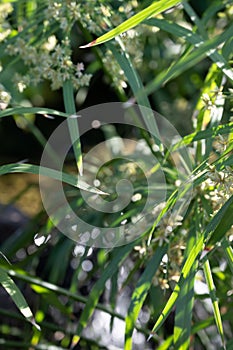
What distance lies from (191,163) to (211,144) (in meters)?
0.07

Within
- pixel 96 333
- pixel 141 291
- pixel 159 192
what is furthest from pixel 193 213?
pixel 96 333

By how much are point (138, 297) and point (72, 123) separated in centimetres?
23

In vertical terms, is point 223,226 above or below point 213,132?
below

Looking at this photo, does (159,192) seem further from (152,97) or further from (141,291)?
(152,97)

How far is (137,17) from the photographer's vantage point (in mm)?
716

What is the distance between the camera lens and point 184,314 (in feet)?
2.46

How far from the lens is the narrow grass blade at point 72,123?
A: 0.80 meters

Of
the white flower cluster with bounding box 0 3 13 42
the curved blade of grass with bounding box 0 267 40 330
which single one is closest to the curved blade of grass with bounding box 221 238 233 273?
the curved blade of grass with bounding box 0 267 40 330

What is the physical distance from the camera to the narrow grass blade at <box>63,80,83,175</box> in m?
0.80

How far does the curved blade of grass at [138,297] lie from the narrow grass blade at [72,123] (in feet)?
0.58

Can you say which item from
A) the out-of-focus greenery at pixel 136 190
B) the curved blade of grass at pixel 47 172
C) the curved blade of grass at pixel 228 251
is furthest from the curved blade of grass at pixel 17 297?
the curved blade of grass at pixel 228 251

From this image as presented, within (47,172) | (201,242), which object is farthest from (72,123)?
(201,242)

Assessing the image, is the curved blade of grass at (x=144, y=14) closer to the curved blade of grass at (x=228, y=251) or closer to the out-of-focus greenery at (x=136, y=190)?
the out-of-focus greenery at (x=136, y=190)

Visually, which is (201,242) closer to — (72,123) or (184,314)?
(184,314)
